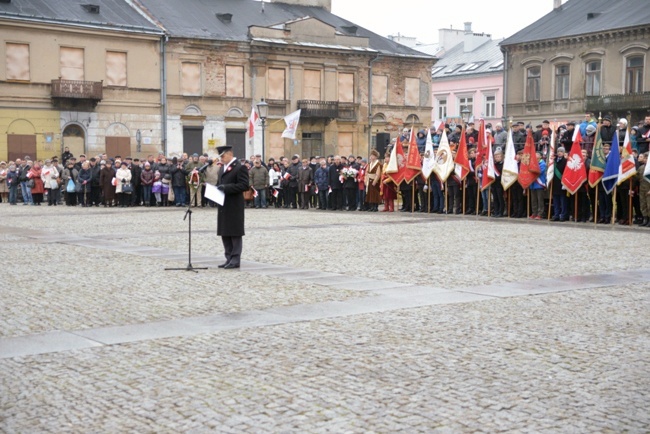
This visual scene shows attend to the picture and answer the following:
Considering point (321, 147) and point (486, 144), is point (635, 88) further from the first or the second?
point (486, 144)

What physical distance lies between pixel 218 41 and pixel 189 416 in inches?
1986

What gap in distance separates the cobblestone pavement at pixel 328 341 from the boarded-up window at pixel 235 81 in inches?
1579

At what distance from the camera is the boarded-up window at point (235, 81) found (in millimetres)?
56250

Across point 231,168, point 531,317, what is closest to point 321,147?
point 231,168

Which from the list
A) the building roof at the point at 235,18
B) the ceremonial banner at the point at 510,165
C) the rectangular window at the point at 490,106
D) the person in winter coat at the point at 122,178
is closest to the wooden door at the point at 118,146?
the building roof at the point at 235,18

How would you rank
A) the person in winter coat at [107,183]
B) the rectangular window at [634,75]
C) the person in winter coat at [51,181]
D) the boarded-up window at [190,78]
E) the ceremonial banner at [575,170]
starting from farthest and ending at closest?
the boarded-up window at [190,78]
the rectangular window at [634,75]
the person in winter coat at [51,181]
the person in winter coat at [107,183]
the ceremonial banner at [575,170]

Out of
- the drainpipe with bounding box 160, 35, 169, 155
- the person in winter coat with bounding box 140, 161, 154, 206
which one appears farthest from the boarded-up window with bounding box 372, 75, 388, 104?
the person in winter coat with bounding box 140, 161, 154, 206

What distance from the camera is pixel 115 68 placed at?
171ft

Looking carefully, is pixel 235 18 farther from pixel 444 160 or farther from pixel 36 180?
pixel 444 160

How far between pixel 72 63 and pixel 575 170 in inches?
1318

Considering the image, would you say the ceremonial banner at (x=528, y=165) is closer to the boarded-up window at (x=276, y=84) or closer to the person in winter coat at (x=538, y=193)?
the person in winter coat at (x=538, y=193)

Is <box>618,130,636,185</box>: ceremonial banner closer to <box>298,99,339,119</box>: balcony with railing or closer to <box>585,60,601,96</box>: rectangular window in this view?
<box>585,60,601,96</box>: rectangular window

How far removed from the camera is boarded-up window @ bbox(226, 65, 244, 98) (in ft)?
185

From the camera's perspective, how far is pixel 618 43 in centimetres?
5228
